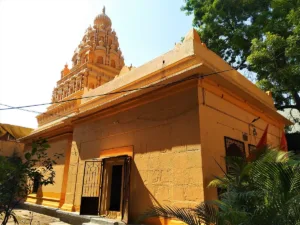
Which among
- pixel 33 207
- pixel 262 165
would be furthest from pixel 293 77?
pixel 33 207

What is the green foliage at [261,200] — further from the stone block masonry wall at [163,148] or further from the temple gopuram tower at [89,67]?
the temple gopuram tower at [89,67]

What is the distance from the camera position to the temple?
18.4ft

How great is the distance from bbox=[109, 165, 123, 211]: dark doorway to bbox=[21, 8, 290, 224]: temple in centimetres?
3

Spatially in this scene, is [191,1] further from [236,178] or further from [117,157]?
[236,178]

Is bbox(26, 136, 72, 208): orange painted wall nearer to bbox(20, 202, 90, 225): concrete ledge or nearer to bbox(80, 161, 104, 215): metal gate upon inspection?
bbox(20, 202, 90, 225): concrete ledge

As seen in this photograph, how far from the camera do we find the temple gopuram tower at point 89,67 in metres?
13.8

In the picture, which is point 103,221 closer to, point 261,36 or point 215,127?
point 215,127

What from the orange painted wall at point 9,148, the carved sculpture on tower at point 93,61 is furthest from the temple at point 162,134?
the orange painted wall at point 9,148

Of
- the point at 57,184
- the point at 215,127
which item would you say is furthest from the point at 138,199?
the point at 57,184

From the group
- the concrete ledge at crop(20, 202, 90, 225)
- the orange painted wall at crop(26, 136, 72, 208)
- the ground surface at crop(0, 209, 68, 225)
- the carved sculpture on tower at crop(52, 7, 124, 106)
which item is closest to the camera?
the concrete ledge at crop(20, 202, 90, 225)

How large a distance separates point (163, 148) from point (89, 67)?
420 inches

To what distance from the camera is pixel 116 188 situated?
7.22 metres

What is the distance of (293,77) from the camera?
9.95m

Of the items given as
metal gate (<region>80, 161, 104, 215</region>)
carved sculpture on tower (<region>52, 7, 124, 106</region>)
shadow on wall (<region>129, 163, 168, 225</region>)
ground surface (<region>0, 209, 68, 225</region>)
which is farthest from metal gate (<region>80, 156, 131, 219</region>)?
carved sculpture on tower (<region>52, 7, 124, 106</region>)
